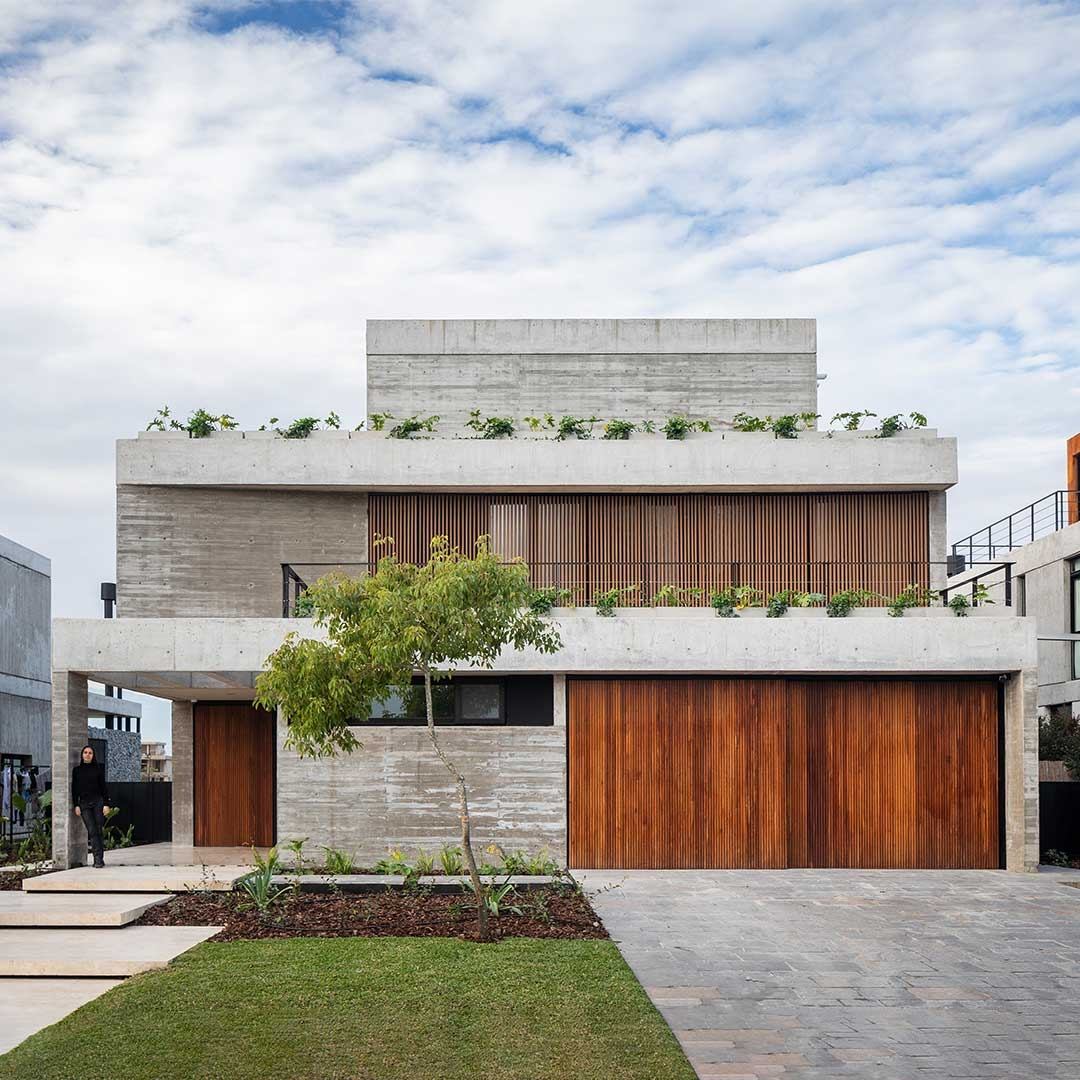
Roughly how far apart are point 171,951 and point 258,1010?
2831 millimetres

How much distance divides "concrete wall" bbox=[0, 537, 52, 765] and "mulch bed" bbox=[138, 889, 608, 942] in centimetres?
1608

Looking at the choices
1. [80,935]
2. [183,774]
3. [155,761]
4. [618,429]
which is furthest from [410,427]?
[155,761]

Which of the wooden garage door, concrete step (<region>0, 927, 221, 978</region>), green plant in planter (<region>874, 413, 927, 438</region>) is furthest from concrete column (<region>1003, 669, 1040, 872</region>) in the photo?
concrete step (<region>0, 927, 221, 978</region>)

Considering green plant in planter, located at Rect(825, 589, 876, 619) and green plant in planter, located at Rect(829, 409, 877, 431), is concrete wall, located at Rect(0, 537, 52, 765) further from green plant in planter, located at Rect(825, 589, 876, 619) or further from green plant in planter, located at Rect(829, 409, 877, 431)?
green plant in planter, located at Rect(829, 409, 877, 431)

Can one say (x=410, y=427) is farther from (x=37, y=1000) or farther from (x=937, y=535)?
(x=37, y=1000)

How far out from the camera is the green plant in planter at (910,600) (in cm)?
2009

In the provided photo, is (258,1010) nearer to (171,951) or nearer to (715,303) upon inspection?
(171,951)

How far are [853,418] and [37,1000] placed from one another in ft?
53.6

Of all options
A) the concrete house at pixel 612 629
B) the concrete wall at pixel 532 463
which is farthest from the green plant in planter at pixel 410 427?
the concrete wall at pixel 532 463

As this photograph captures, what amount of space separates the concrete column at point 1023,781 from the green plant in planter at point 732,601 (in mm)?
4070

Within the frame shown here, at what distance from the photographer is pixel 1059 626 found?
99.0 feet

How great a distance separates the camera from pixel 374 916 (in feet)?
46.8

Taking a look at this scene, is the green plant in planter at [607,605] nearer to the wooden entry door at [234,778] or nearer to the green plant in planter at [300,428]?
the green plant in planter at [300,428]

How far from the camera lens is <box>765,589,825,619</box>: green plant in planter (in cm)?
2005
